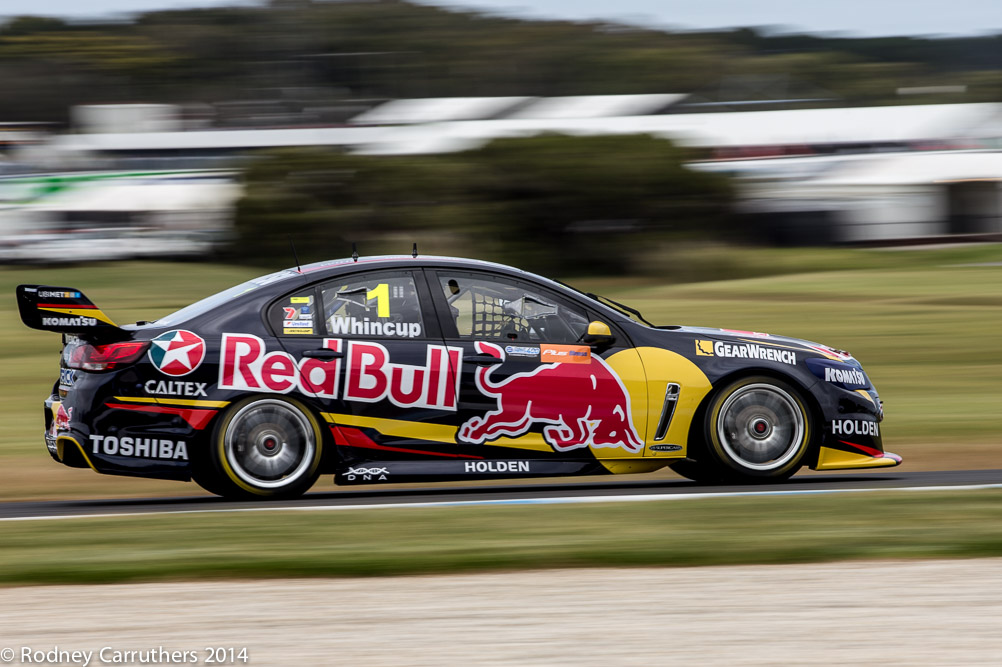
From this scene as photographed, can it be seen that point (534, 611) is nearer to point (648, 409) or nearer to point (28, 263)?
point (648, 409)

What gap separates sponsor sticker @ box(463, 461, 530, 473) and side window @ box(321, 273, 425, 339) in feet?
2.69

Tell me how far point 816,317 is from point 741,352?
14.3 m

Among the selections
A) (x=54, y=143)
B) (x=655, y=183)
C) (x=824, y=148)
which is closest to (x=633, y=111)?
(x=824, y=148)

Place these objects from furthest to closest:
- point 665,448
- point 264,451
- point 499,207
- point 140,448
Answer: point 499,207
point 665,448
point 264,451
point 140,448

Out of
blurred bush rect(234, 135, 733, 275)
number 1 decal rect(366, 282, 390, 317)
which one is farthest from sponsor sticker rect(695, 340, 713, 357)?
blurred bush rect(234, 135, 733, 275)

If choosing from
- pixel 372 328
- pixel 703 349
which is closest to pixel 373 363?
pixel 372 328

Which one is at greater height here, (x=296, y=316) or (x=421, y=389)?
(x=296, y=316)

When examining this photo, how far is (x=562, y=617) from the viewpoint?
5.18 metres

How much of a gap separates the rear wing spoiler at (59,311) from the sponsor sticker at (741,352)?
3489 millimetres

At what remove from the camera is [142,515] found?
7547 mm

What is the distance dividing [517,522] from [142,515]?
2171mm

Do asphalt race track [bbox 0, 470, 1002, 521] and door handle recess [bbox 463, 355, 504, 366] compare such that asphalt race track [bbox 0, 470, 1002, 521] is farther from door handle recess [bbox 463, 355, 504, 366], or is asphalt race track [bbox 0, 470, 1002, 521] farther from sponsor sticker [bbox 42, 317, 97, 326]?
sponsor sticker [bbox 42, 317, 97, 326]

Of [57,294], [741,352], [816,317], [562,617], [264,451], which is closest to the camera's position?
[562,617]

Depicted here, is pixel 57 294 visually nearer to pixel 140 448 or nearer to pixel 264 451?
pixel 140 448
